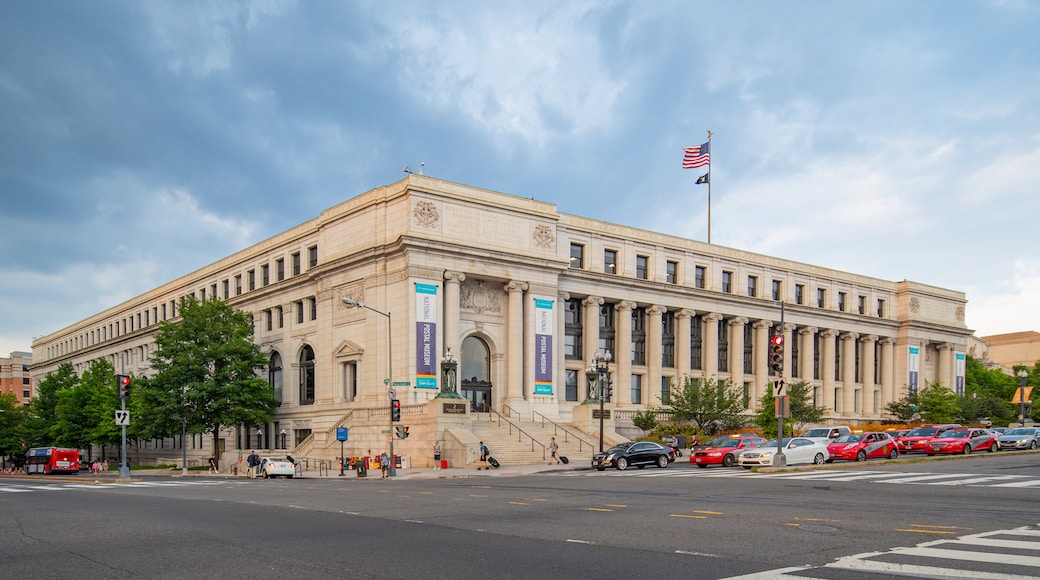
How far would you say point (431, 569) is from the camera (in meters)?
11.5

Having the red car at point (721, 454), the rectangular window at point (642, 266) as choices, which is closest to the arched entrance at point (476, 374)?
the rectangular window at point (642, 266)

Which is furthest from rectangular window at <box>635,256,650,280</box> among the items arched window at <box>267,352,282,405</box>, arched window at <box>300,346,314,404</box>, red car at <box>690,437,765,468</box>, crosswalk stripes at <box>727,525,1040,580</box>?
crosswalk stripes at <box>727,525,1040,580</box>

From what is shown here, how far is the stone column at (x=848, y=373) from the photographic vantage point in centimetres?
8788

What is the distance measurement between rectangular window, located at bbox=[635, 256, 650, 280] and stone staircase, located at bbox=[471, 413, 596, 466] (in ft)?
61.4

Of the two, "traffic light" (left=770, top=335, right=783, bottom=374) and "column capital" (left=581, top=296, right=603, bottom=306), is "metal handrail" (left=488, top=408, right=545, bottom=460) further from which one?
"traffic light" (left=770, top=335, right=783, bottom=374)

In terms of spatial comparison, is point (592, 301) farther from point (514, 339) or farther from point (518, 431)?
point (518, 431)

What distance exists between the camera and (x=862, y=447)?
40.8 meters

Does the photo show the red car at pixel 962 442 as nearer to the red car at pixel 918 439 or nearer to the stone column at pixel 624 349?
the red car at pixel 918 439

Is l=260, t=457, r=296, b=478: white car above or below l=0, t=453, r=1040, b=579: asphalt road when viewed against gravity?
below

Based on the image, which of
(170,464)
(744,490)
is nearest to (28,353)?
(170,464)

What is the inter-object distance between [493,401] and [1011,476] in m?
37.1

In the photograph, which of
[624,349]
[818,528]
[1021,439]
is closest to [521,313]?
[624,349]

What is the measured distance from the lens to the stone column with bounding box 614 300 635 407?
228 ft

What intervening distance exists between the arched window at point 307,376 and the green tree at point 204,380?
111 inches
